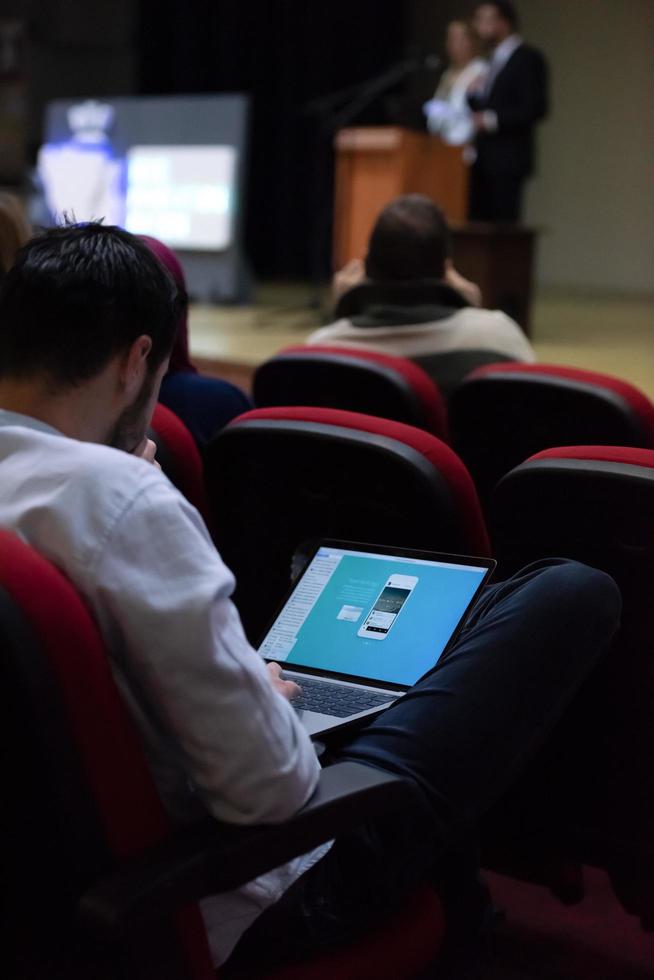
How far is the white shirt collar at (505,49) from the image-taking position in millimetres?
6312

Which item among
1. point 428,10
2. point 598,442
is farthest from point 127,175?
point 598,442

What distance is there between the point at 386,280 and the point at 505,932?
5.37ft

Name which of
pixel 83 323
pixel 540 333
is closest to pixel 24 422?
pixel 83 323

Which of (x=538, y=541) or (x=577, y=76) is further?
(x=577, y=76)

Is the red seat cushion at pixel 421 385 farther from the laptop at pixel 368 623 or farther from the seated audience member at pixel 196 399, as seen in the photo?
the laptop at pixel 368 623

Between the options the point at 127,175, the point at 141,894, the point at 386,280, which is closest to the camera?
the point at 141,894

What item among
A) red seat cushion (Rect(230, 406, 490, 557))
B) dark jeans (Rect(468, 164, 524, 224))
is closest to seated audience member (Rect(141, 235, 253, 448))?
red seat cushion (Rect(230, 406, 490, 557))

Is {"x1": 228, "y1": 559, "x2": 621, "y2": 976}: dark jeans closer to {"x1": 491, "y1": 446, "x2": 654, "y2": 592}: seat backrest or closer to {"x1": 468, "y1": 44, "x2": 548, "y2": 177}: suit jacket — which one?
{"x1": 491, "y1": 446, "x2": 654, "y2": 592}: seat backrest

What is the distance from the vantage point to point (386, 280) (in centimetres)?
288

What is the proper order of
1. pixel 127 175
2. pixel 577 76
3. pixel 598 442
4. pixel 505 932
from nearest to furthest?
pixel 505 932 < pixel 598 442 < pixel 127 175 < pixel 577 76

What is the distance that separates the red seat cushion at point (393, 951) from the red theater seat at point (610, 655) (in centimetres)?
33

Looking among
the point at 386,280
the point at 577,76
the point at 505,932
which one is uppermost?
the point at 577,76

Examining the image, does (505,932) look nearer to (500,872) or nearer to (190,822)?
(500,872)

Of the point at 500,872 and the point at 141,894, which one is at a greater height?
the point at 141,894
